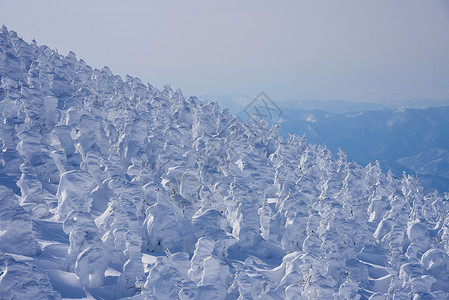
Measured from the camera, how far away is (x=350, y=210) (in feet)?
99.1

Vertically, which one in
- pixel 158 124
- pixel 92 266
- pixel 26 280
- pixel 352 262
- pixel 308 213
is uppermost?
pixel 158 124

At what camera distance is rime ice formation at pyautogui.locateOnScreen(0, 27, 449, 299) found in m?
12.1

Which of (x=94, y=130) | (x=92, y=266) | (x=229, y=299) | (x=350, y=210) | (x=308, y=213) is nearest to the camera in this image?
(x=92, y=266)

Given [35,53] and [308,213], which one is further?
[35,53]

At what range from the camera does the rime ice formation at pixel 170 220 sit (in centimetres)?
1211

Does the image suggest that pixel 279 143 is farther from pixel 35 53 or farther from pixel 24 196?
pixel 35 53

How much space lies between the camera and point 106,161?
22656 millimetres

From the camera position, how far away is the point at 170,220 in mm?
17172

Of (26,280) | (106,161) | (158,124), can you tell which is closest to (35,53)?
(158,124)

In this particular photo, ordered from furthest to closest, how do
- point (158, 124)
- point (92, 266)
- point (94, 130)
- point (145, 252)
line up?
point (158, 124) → point (94, 130) → point (145, 252) → point (92, 266)

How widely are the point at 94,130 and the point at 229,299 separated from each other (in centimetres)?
1917

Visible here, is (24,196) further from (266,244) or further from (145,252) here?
(266,244)

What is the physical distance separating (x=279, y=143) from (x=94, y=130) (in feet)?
96.3

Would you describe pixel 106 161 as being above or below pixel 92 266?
above
